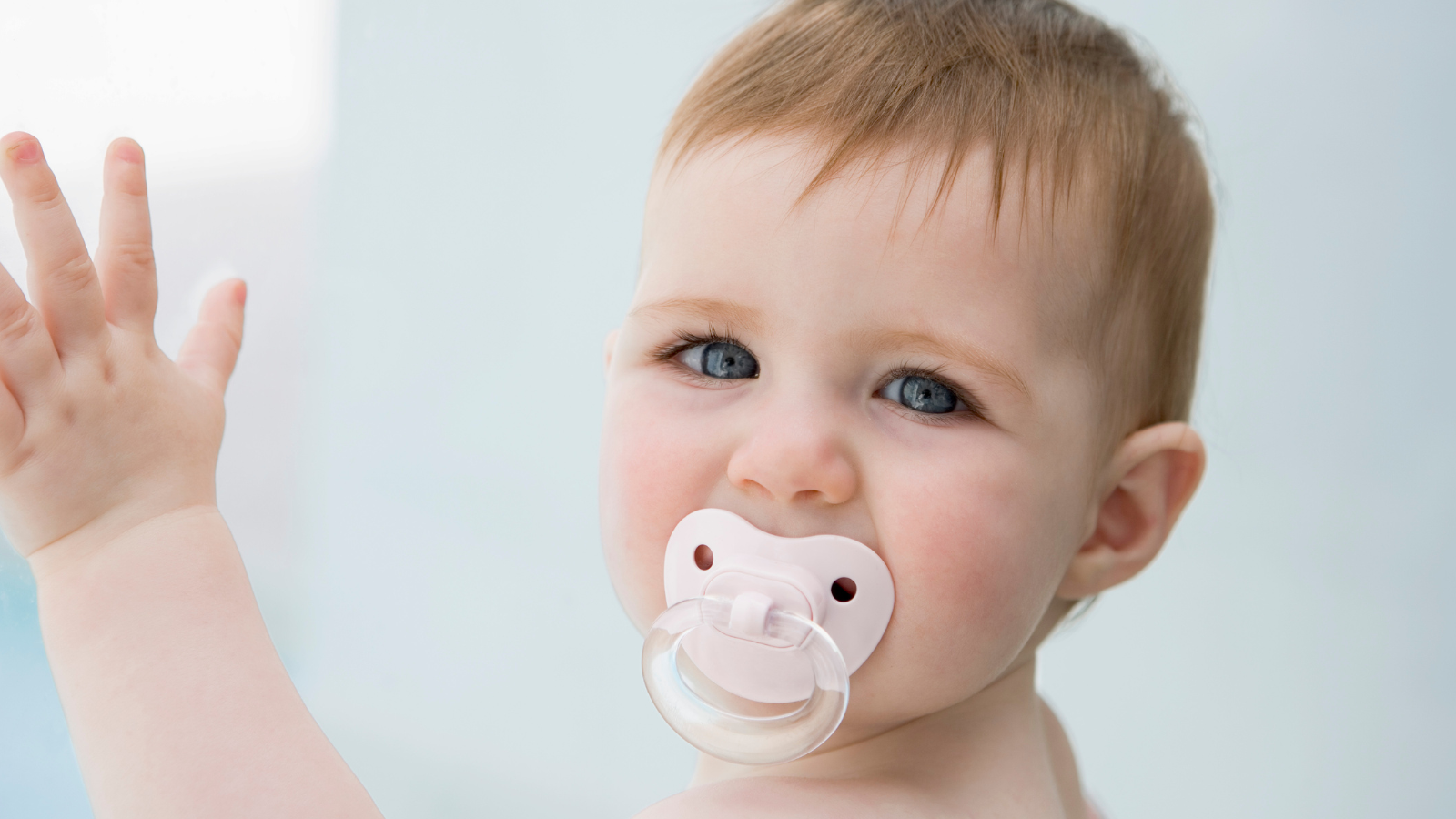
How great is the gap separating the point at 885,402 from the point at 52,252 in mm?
442

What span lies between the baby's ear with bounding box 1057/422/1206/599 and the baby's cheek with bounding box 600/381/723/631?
0.85 ft

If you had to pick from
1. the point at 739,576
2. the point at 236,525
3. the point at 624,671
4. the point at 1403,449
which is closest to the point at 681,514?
the point at 739,576

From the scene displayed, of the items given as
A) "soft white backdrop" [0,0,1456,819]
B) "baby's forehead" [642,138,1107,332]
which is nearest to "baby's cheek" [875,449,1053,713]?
"baby's forehead" [642,138,1107,332]

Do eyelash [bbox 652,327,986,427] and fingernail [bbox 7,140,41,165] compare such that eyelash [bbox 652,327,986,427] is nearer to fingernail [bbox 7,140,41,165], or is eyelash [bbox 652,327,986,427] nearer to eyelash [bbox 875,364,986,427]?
eyelash [bbox 875,364,986,427]

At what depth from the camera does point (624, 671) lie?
1.68 meters

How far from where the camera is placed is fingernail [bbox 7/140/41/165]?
1.97 feet

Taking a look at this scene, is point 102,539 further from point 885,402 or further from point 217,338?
point 885,402

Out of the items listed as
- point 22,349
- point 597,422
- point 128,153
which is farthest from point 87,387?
point 597,422

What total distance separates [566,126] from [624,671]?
2.44 ft

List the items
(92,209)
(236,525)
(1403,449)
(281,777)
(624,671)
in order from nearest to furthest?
(281,777) < (92,209) < (236,525) < (1403,449) < (624,671)

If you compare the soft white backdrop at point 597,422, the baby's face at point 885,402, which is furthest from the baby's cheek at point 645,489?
the soft white backdrop at point 597,422

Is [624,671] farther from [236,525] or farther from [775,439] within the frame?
[775,439]

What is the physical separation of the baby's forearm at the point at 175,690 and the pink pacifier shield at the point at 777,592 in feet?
0.65

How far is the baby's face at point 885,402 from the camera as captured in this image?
2.08 feet
